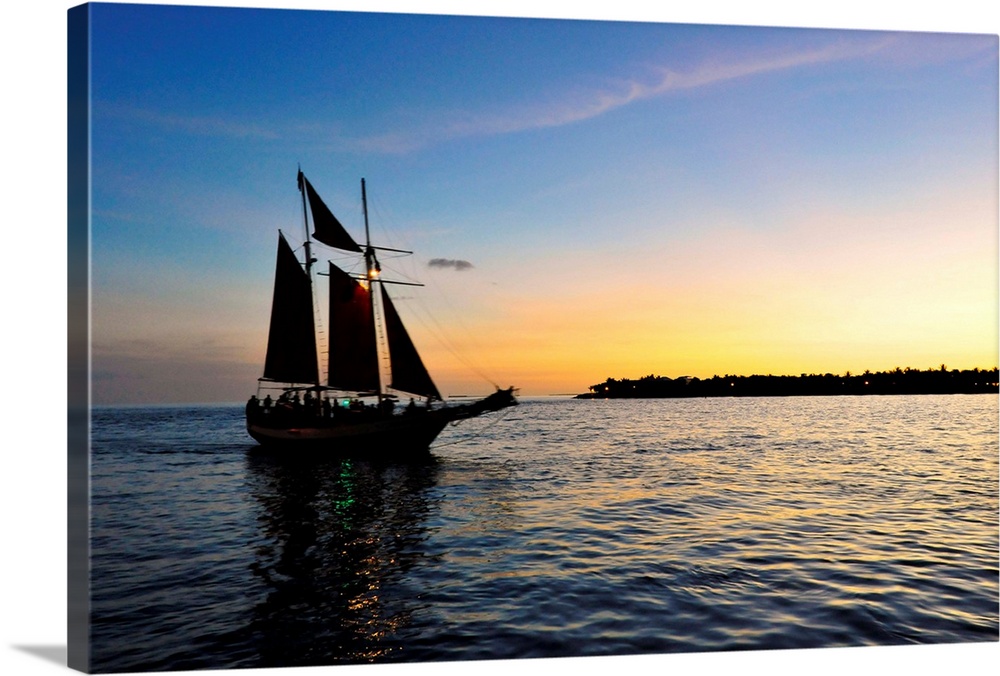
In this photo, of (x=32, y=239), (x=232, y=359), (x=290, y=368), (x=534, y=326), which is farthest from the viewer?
(x=290, y=368)

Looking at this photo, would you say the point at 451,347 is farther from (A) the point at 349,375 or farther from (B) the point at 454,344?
(A) the point at 349,375

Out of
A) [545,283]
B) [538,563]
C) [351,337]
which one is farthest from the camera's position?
[351,337]

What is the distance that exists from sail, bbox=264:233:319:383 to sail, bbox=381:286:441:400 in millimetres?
2655

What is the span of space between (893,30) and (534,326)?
5834 mm

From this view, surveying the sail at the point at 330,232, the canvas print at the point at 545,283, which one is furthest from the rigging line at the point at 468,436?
the canvas print at the point at 545,283

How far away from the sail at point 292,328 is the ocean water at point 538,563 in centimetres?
427

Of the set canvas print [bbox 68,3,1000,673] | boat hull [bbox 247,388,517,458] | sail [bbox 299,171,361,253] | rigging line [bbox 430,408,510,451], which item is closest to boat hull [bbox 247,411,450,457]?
boat hull [bbox 247,388,517,458]

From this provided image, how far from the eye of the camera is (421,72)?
8.16 metres


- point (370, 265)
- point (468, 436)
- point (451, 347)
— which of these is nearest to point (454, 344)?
point (451, 347)

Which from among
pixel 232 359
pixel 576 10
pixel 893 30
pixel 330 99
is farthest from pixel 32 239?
pixel 893 30

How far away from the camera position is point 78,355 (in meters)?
5.38

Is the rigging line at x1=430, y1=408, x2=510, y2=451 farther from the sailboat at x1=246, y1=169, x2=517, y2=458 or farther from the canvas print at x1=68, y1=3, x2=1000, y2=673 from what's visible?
the canvas print at x1=68, y1=3, x2=1000, y2=673

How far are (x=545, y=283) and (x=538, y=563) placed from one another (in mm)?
4432

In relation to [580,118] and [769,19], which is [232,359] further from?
[769,19]
